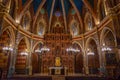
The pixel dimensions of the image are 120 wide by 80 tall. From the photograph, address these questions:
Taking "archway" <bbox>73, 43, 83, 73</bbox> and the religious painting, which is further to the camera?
"archway" <bbox>73, 43, 83, 73</bbox>

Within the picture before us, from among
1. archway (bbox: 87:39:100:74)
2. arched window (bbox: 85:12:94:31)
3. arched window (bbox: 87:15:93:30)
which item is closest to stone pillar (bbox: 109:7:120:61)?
arched window (bbox: 85:12:94:31)

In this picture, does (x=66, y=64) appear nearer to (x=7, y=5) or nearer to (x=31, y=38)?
(x=31, y=38)

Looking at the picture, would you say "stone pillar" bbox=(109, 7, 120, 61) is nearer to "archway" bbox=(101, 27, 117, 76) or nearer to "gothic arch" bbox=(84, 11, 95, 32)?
"archway" bbox=(101, 27, 117, 76)

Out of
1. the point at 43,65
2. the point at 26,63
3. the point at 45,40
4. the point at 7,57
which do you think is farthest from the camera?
the point at 45,40

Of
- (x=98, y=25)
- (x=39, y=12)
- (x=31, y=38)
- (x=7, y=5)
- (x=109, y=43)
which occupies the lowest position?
(x=109, y=43)

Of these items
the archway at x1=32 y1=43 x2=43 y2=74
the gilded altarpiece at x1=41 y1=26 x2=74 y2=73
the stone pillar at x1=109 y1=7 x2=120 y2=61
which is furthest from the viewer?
the archway at x1=32 y1=43 x2=43 y2=74

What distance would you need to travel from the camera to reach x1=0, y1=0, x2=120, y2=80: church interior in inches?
686

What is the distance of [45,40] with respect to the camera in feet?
78.7

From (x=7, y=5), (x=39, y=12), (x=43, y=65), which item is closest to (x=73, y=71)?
(x=43, y=65)

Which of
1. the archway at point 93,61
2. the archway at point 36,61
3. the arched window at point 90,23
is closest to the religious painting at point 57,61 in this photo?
the archway at point 36,61

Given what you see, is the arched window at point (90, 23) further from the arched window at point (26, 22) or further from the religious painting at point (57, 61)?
the arched window at point (26, 22)

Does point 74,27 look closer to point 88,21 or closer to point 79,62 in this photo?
point 88,21

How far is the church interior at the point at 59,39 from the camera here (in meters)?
17.4

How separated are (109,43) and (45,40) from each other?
12.3 metres
